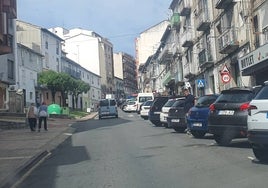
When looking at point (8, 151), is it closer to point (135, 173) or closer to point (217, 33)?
point (135, 173)

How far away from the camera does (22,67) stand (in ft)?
177

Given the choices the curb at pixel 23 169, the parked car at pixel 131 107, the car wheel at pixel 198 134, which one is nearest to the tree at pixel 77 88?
the parked car at pixel 131 107

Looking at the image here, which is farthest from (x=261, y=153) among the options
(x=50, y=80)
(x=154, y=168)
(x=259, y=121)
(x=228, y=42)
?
(x=50, y=80)

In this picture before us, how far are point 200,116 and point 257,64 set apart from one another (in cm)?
791

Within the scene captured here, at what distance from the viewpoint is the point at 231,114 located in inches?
502

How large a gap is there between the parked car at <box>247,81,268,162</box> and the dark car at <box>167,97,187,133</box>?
32.2 ft

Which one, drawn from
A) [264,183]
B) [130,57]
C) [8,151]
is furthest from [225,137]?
[130,57]

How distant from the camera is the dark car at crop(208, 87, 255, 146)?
12.6 meters

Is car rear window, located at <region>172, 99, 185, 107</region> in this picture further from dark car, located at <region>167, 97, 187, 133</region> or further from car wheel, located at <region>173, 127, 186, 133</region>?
car wheel, located at <region>173, 127, 186, 133</region>

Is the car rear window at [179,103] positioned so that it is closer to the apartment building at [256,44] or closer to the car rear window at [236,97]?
the apartment building at [256,44]

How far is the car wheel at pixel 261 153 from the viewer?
9.92m

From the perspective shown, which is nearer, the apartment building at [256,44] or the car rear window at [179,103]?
the car rear window at [179,103]

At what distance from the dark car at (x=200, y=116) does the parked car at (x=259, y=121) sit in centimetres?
622

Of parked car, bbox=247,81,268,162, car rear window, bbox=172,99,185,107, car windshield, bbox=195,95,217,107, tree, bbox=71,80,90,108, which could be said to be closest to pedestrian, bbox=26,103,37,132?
car rear window, bbox=172,99,185,107
